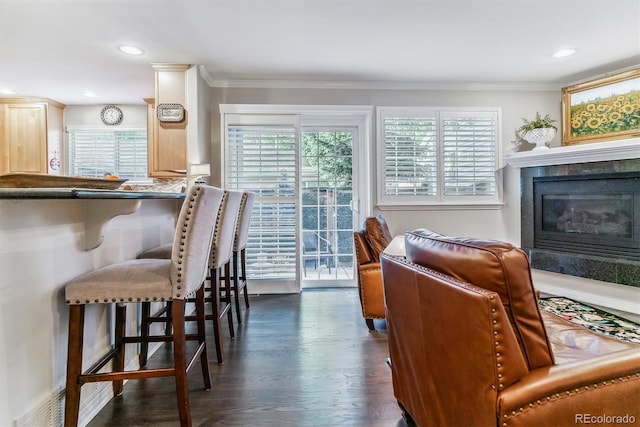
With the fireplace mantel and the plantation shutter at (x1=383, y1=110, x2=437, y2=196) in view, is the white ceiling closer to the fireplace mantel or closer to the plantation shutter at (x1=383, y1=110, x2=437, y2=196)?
the plantation shutter at (x1=383, y1=110, x2=437, y2=196)

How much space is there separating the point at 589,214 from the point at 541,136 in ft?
3.19

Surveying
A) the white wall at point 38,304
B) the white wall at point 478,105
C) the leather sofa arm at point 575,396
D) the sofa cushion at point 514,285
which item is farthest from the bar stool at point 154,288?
the white wall at point 478,105

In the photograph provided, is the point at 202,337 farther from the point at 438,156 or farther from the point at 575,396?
the point at 438,156

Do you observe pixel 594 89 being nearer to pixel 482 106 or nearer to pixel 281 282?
pixel 482 106

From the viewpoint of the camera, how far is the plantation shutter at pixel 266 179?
357 cm

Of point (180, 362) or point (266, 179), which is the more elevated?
point (266, 179)

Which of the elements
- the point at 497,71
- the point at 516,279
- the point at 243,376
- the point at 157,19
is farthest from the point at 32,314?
the point at 497,71

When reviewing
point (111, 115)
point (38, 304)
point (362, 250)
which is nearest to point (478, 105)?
point (362, 250)

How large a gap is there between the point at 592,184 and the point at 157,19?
435 cm

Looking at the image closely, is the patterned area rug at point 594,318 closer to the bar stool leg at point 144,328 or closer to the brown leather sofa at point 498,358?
the brown leather sofa at point 498,358

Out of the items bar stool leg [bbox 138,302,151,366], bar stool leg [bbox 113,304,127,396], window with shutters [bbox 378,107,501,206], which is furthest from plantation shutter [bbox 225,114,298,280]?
bar stool leg [bbox 113,304,127,396]

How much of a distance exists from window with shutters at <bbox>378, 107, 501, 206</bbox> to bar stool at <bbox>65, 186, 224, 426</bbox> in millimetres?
2668

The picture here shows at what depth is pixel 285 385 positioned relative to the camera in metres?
1.82

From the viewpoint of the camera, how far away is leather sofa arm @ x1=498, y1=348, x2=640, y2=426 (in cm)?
87
